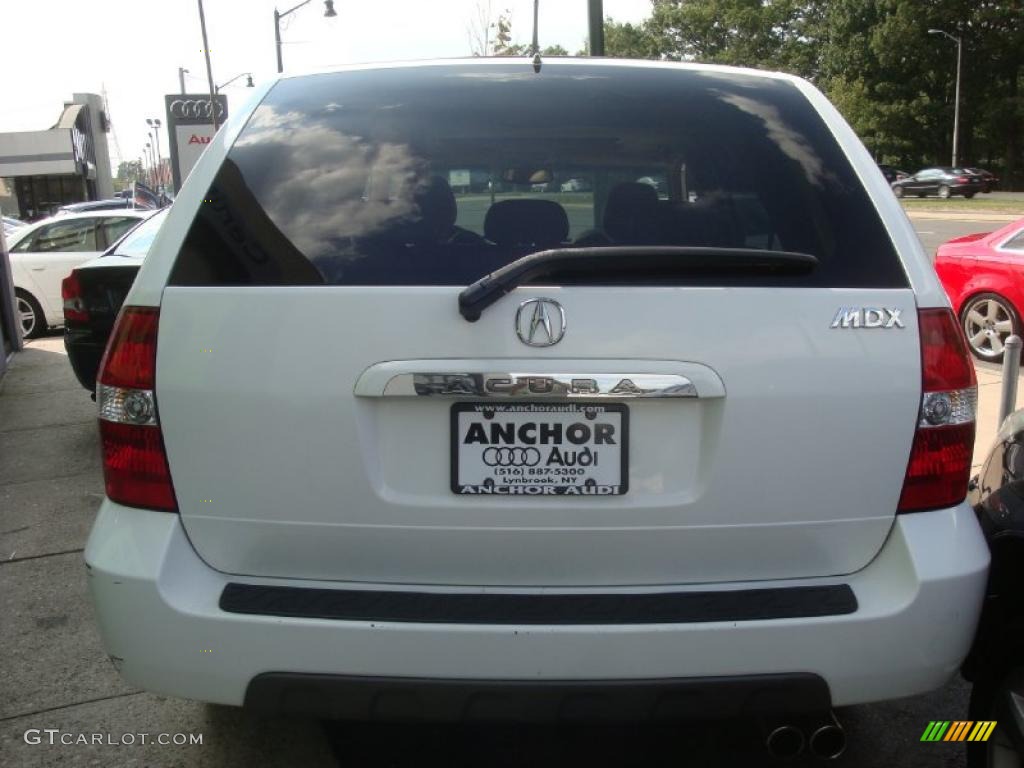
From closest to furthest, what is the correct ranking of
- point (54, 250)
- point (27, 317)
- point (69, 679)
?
point (69, 679)
point (54, 250)
point (27, 317)

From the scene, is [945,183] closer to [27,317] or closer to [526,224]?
[27,317]

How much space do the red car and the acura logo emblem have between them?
752 centimetres

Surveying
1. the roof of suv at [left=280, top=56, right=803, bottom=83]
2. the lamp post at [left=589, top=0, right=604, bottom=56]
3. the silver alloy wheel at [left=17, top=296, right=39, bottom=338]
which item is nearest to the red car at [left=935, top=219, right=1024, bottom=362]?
the lamp post at [left=589, top=0, right=604, bottom=56]

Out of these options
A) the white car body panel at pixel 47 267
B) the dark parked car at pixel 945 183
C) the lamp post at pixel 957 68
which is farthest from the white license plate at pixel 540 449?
the lamp post at pixel 957 68

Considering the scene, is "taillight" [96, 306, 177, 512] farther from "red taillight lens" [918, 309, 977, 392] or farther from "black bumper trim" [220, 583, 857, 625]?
"red taillight lens" [918, 309, 977, 392]

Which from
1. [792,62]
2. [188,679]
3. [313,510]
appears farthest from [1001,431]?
[792,62]

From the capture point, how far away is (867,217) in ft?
7.08

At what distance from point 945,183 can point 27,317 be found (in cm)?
3781

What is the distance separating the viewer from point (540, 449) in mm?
2008

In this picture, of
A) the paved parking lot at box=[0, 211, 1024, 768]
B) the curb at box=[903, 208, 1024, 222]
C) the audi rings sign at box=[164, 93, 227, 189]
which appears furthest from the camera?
the curb at box=[903, 208, 1024, 222]

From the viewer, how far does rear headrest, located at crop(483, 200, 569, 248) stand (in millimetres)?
2207

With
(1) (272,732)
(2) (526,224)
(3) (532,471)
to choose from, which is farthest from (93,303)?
(3) (532,471)

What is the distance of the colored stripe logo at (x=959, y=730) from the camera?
2348 millimetres

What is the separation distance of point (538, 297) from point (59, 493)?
432 cm
